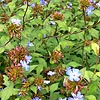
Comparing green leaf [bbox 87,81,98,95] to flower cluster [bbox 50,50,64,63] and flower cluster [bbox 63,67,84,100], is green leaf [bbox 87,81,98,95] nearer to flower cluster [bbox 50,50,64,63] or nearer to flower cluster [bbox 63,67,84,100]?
flower cluster [bbox 63,67,84,100]

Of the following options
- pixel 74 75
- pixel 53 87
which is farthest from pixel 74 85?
pixel 53 87

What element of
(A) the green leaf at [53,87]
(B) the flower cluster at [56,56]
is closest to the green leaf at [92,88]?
(A) the green leaf at [53,87]

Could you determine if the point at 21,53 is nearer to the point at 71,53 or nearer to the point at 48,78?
the point at 48,78

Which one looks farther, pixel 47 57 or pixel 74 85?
pixel 47 57

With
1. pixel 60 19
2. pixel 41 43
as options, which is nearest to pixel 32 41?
pixel 41 43

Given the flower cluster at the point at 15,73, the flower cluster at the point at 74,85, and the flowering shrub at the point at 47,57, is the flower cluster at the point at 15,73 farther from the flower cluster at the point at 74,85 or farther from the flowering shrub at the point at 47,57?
the flower cluster at the point at 74,85

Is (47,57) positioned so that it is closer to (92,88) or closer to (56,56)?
(56,56)

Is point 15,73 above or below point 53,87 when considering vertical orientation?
above

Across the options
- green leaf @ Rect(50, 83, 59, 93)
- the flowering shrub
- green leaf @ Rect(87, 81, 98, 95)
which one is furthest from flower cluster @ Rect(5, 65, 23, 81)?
green leaf @ Rect(87, 81, 98, 95)
